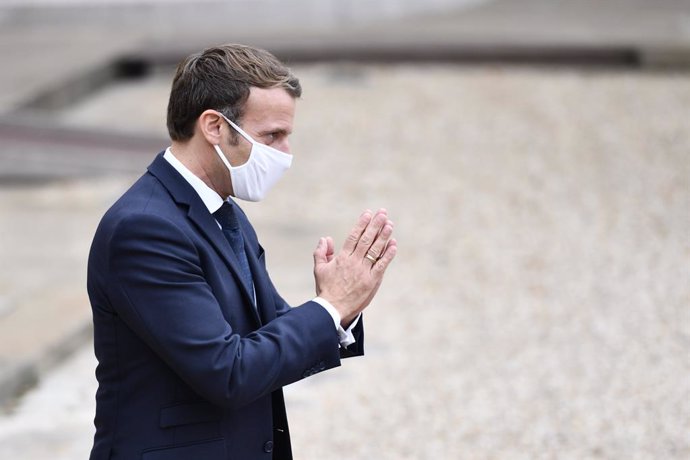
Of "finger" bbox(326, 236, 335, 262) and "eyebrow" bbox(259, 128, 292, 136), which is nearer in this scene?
"eyebrow" bbox(259, 128, 292, 136)

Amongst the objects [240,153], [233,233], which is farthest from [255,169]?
[233,233]

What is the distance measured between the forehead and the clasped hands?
0.83 feet

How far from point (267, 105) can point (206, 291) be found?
0.35 m

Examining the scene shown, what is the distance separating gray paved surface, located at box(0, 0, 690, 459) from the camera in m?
4.89

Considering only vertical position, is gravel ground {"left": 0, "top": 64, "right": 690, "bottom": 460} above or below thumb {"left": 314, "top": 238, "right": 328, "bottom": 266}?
above

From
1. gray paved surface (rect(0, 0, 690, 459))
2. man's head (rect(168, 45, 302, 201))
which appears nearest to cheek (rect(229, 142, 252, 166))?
man's head (rect(168, 45, 302, 201))

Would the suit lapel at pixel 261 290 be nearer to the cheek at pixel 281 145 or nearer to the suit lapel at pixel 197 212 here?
the suit lapel at pixel 197 212

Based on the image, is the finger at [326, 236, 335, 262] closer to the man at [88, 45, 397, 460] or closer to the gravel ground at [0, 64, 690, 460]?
the man at [88, 45, 397, 460]

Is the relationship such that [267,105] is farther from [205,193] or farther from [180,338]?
[180,338]

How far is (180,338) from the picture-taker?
6.32ft

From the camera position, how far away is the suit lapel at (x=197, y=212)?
6.79ft

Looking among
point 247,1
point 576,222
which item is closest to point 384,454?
point 576,222

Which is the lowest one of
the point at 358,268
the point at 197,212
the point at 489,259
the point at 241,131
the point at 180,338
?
the point at 180,338

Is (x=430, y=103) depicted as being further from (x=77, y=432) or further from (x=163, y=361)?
(x=163, y=361)
